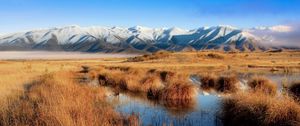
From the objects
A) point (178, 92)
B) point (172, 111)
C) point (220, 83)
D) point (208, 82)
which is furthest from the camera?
point (208, 82)

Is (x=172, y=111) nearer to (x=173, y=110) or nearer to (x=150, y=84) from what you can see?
(x=173, y=110)

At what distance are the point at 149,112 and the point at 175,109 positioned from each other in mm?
1480

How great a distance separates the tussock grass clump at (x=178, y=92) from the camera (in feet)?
61.7

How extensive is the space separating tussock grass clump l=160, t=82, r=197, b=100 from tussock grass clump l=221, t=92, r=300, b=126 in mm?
4256

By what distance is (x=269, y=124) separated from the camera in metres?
11.3

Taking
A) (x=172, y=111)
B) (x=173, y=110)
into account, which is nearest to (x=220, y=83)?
(x=173, y=110)

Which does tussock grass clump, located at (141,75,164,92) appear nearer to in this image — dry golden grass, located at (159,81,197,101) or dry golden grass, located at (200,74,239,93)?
dry golden grass, located at (159,81,197,101)

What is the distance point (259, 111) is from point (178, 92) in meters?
7.16

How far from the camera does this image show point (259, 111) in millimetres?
12016

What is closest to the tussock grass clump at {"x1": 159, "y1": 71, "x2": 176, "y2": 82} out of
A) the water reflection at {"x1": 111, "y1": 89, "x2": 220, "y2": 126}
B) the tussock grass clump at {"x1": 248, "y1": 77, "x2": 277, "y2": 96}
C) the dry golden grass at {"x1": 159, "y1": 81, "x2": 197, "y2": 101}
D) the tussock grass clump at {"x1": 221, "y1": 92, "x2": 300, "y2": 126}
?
the tussock grass clump at {"x1": 248, "y1": 77, "x2": 277, "y2": 96}

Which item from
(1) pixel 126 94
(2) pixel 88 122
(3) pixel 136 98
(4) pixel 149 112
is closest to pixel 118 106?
(4) pixel 149 112

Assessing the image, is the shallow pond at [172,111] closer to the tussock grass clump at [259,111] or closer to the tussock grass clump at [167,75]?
the tussock grass clump at [259,111]

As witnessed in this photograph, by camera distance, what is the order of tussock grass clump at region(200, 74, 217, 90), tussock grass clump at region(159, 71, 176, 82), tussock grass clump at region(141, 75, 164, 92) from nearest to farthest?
1. tussock grass clump at region(141, 75, 164, 92)
2. tussock grass clump at region(200, 74, 217, 90)
3. tussock grass clump at region(159, 71, 176, 82)

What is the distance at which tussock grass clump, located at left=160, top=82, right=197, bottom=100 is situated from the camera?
1880 cm
